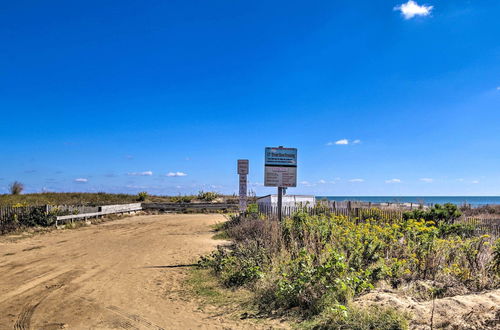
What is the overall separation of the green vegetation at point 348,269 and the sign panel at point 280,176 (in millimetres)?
4457

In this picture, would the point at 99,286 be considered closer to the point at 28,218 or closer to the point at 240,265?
the point at 240,265

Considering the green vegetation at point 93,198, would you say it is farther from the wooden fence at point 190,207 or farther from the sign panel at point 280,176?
the sign panel at point 280,176

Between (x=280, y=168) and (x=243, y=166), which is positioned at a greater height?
(x=243, y=166)

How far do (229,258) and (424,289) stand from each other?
14.5ft

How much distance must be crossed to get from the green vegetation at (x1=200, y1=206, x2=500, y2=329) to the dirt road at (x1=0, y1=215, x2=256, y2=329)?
107cm

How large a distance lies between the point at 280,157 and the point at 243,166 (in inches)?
197

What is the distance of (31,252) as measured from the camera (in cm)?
1142

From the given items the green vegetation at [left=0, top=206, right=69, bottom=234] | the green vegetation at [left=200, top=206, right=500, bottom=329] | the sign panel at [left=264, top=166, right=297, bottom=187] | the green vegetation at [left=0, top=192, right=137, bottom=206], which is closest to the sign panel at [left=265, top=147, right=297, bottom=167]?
the sign panel at [left=264, top=166, right=297, bottom=187]

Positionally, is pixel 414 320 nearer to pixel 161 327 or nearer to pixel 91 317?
pixel 161 327

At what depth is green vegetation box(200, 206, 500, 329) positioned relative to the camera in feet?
17.4

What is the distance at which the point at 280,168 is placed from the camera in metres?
14.1

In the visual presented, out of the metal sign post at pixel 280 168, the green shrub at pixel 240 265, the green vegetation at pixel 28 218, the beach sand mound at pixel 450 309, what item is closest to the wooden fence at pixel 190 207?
the green vegetation at pixel 28 218

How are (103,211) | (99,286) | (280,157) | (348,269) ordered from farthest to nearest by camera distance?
(103,211) < (280,157) < (99,286) < (348,269)

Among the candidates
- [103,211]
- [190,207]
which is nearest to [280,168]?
[103,211]
